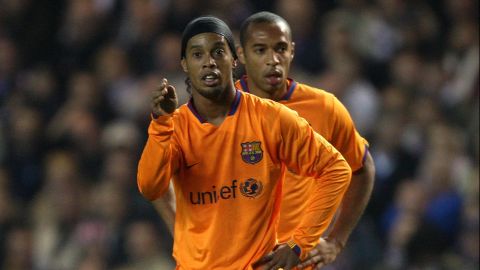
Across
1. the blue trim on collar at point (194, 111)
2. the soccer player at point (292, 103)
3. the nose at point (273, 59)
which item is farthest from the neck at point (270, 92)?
the blue trim on collar at point (194, 111)

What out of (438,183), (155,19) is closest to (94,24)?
(155,19)

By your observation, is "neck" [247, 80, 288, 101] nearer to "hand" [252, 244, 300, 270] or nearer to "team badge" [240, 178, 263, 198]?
"team badge" [240, 178, 263, 198]

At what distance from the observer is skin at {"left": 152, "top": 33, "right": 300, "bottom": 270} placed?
156 inches

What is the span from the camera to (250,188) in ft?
13.3

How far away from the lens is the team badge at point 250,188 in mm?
4031

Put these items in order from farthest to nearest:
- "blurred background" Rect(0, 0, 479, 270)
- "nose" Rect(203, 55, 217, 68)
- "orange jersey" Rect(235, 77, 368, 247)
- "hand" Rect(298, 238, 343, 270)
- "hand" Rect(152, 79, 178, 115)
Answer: "blurred background" Rect(0, 0, 479, 270) < "orange jersey" Rect(235, 77, 368, 247) < "hand" Rect(298, 238, 343, 270) < "nose" Rect(203, 55, 217, 68) < "hand" Rect(152, 79, 178, 115)

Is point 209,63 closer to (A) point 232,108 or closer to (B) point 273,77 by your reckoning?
(A) point 232,108

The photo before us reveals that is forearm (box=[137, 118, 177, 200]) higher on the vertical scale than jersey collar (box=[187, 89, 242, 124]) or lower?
lower

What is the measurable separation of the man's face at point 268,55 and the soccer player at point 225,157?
1.79 ft

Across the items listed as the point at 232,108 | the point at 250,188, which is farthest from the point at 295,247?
the point at 232,108

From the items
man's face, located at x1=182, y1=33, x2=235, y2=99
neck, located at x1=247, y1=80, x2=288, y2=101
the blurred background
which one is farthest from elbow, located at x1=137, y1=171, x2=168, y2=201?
the blurred background

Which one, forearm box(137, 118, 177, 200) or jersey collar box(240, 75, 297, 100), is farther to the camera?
jersey collar box(240, 75, 297, 100)

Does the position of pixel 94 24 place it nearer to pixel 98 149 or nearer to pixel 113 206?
pixel 98 149

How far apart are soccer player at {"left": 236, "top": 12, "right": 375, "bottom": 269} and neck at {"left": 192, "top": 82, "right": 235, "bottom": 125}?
0.59m
